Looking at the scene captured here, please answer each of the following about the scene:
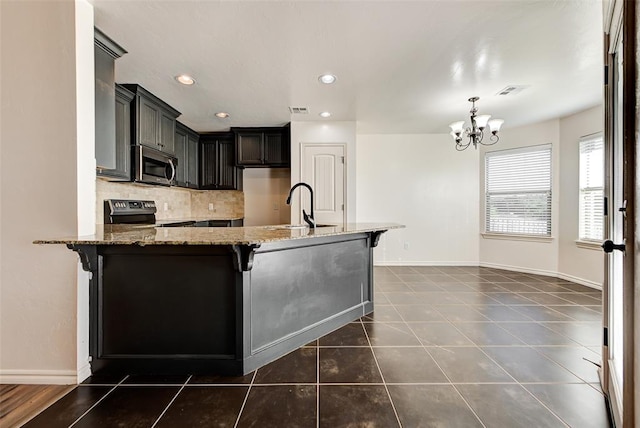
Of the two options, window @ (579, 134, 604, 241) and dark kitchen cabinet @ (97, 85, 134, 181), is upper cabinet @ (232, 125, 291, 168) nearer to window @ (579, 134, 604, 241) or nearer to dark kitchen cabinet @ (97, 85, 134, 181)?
dark kitchen cabinet @ (97, 85, 134, 181)

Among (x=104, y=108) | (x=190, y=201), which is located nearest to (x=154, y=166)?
(x=104, y=108)

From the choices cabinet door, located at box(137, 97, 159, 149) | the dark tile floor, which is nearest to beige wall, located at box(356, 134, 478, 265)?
the dark tile floor

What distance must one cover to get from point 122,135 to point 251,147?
1900 mm

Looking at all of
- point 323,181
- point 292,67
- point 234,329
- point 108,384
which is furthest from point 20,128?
point 323,181

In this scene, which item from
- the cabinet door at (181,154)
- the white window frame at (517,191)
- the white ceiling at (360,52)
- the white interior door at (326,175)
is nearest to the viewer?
the white ceiling at (360,52)

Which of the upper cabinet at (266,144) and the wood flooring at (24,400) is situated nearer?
the wood flooring at (24,400)

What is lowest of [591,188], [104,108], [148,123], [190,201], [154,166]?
[190,201]

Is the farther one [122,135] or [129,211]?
[129,211]

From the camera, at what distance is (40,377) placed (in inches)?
65.2

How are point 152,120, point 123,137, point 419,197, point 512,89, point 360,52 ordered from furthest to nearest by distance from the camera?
point 419,197 → point 152,120 → point 512,89 → point 123,137 → point 360,52

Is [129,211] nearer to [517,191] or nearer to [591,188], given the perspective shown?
[517,191]

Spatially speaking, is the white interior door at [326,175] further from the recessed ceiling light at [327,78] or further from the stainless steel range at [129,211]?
the stainless steel range at [129,211]

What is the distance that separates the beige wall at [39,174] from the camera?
5.34 feet

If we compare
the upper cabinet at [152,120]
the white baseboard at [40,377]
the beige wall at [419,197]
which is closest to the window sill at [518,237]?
the beige wall at [419,197]
